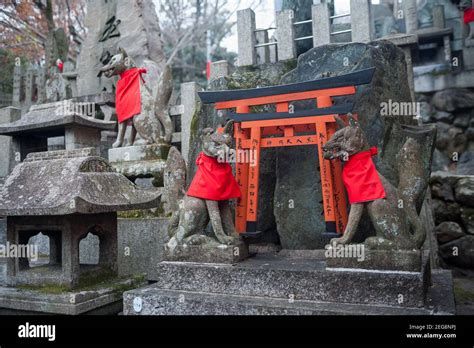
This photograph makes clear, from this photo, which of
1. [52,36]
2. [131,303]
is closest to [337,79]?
[131,303]

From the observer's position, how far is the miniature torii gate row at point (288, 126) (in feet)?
14.6

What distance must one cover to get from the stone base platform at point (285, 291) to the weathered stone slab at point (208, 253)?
7 cm

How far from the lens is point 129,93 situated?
26.2 ft

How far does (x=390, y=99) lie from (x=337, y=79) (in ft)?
3.96

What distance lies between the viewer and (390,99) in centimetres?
524

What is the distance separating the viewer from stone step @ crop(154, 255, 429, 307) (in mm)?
3707

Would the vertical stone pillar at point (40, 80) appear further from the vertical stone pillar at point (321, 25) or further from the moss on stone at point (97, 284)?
the moss on stone at point (97, 284)

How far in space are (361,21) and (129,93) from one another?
481cm

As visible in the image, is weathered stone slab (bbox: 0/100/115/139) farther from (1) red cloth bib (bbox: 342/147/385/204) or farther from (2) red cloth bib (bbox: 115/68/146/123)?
(1) red cloth bib (bbox: 342/147/385/204)

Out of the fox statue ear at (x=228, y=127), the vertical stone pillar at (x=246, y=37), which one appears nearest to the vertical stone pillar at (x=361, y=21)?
the vertical stone pillar at (x=246, y=37)

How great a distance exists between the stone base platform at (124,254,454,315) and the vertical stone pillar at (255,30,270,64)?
494cm

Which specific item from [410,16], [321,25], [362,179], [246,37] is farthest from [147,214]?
[410,16]
